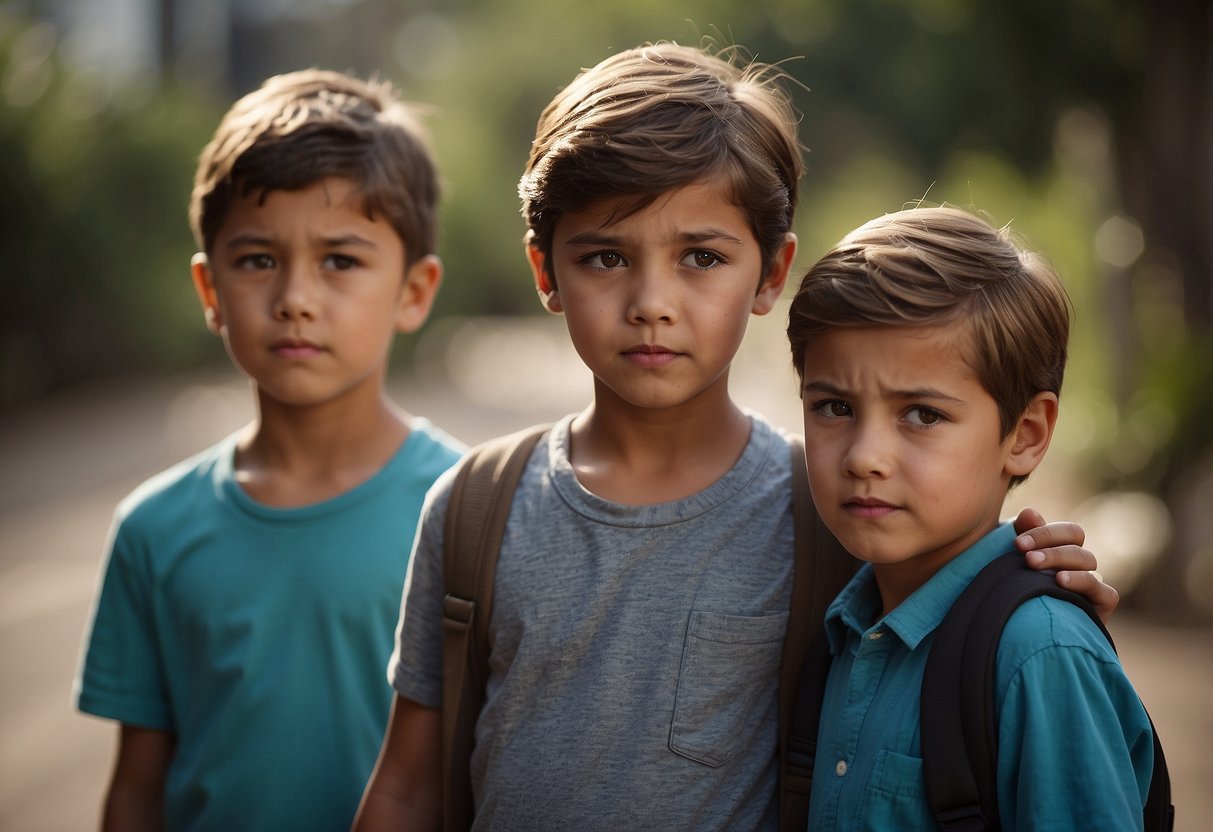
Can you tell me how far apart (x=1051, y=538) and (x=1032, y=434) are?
174 mm

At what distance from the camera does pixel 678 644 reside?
6.42 ft

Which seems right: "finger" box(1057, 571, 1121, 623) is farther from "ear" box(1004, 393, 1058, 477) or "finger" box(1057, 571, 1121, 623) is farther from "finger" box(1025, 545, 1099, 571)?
"ear" box(1004, 393, 1058, 477)

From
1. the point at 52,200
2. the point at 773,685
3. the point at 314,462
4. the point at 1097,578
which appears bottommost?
the point at 773,685

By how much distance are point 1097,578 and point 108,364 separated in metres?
12.3

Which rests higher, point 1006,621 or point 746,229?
point 746,229

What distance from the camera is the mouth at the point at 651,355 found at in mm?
1953

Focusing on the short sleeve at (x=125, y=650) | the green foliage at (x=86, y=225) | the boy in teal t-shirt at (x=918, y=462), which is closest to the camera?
the boy in teal t-shirt at (x=918, y=462)

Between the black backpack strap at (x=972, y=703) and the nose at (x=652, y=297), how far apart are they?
0.61 meters

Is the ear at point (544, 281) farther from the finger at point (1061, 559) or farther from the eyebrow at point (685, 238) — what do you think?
the finger at point (1061, 559)

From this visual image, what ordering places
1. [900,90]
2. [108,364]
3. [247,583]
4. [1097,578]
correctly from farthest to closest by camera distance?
[108,364] < [900,90] < [247,583] < [1097,578]

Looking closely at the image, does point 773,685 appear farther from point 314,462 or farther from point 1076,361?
point 1076,361

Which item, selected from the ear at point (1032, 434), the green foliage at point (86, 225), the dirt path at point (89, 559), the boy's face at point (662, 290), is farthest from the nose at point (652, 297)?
the green foliage at point (86, 225)

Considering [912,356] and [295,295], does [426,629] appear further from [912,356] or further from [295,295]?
[912,356]

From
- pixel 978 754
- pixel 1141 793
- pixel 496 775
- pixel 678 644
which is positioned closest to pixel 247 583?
pixel 496 775
